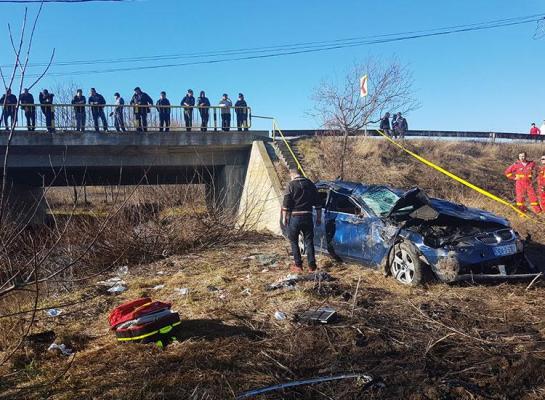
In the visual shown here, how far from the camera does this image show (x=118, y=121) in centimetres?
1816

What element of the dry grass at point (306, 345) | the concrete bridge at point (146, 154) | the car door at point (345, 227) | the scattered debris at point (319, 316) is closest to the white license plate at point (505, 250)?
the dry grass at point (306, 345)

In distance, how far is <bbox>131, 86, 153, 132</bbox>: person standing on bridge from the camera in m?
18.3

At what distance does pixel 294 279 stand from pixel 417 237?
5.53ft

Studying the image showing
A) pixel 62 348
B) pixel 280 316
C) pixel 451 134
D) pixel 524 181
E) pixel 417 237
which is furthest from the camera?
pixel 451 134

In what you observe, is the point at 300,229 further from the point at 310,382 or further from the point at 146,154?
the point at 146,154

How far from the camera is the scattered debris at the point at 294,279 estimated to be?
6.22 meters

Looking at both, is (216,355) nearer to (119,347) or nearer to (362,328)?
(119,347)

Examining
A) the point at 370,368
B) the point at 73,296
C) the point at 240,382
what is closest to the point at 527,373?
the point at 370,368

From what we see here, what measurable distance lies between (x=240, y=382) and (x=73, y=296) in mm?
4405

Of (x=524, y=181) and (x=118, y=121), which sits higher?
(x=118, y=121)

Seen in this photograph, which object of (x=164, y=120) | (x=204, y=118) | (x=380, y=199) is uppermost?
(x=204, y=118)

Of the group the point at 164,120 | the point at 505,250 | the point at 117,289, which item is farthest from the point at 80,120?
the point at 505,250

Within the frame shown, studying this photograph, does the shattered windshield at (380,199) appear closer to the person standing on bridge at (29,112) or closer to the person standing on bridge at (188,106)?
the person standing on bridge at (188,106)

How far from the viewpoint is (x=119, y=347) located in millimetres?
4418
